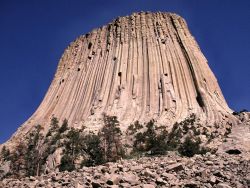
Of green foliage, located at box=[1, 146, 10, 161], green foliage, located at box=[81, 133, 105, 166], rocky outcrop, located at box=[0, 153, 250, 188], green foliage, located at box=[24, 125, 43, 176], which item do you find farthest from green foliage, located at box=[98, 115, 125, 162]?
rocky outcrop, located at box=[0, 153, 250, 188]

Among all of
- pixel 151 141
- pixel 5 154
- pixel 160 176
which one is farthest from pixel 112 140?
pixel 160 176

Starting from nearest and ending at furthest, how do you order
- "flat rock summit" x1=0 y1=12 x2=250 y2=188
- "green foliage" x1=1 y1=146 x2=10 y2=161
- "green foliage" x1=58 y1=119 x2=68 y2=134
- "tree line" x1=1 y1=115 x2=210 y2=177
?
1. "tree line" x1=1 y1=115 x2=210 y2=177
2. "flat rock summit" x1=0 y1=12 x2=250 y2=188
3. "green foliage" x1=1 y1=146 x2=10 y2=161
4. "green foliage" x1=58 y1=119 x2=68 y2=134

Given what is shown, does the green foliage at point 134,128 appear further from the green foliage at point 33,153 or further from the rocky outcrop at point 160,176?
the rocky outcrop at point 160,176

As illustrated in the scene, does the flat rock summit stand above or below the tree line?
above

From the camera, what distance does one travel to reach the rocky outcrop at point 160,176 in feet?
42.9

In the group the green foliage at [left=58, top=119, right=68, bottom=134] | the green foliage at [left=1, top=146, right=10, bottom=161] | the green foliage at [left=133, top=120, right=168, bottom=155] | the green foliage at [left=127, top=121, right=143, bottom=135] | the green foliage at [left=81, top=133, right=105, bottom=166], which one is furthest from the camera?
the green foliage at [left=58, top=119, right=68, bottom=134]

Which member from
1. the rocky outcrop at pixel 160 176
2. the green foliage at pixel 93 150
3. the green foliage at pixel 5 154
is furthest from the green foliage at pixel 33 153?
the rocky outcrop at pixel 160 176

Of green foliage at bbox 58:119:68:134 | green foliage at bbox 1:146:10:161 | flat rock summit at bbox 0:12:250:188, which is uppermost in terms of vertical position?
flat rock summit at bbox 0:12:250:188

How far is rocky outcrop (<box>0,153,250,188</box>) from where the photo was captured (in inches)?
514

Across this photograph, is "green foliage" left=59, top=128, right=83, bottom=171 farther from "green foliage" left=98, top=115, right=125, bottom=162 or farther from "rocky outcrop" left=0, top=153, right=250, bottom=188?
"rocky outcrop" left=0, top=153, right=250, bottom=188

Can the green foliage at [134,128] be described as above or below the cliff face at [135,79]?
below

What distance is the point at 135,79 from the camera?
165ft

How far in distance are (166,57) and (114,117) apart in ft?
43.1

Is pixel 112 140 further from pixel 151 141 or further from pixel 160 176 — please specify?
pixel 160 176
